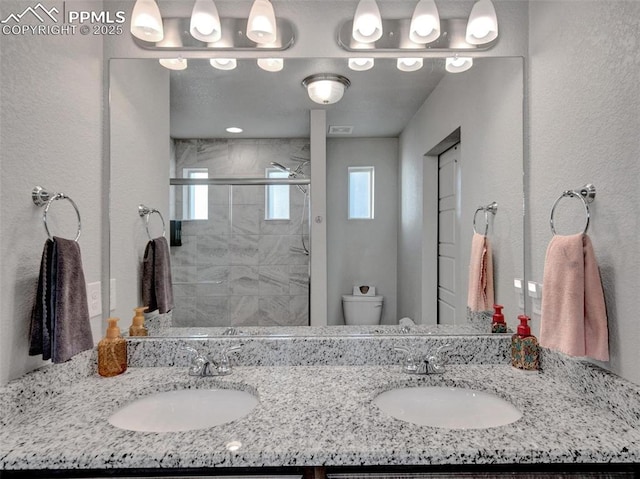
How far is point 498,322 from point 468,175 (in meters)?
0.59

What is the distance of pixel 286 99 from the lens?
156 centimetres

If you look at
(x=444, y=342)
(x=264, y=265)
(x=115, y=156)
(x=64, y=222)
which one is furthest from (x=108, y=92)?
(x=444, y=342)

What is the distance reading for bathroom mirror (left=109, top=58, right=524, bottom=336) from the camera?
5.02 feet

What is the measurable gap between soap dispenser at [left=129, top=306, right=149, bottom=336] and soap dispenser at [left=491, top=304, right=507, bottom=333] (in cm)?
135

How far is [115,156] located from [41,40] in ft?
1.45

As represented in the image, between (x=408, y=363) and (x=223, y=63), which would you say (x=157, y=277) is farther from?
(x=408, y=363)

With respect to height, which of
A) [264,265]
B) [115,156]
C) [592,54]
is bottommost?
[264,265]

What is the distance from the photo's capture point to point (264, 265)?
5.08 feet

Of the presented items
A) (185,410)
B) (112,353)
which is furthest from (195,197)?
(185,410)

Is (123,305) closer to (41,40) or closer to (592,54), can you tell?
(41,40)

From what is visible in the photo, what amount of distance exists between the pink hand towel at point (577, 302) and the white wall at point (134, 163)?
53.8 inches

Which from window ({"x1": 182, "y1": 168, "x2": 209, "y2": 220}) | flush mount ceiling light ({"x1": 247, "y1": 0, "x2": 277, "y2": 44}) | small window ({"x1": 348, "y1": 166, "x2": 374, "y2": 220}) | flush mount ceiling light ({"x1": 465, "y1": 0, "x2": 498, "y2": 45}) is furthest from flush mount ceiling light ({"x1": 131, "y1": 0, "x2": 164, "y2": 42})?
flush mount ceiling light ({"x1": 465, "y1": 0, "x2": 498, "y2": 45})

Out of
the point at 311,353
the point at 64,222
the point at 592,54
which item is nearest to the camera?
the point at 592,54

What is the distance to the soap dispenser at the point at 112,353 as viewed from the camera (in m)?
1.36
